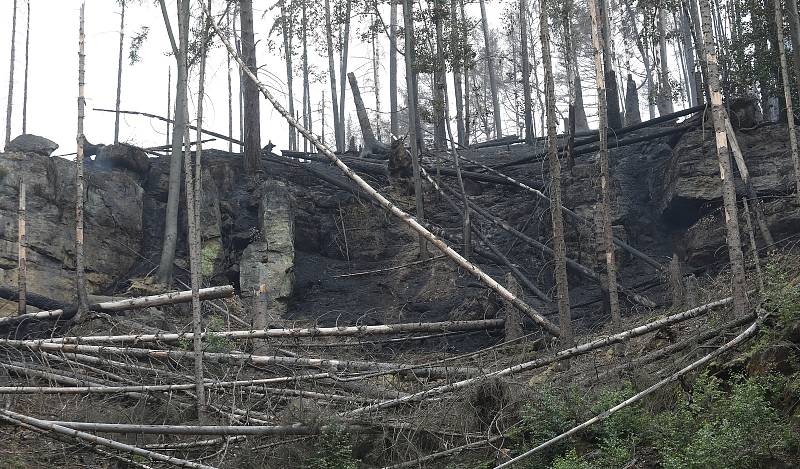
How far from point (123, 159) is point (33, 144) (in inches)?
82.1

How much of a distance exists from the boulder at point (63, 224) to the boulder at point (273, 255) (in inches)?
115

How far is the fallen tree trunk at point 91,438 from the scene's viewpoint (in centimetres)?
884

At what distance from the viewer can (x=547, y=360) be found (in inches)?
427

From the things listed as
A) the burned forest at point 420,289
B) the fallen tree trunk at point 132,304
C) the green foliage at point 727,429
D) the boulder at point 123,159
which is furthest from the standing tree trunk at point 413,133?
the green foliage at point 727,429

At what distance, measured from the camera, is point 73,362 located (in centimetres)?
1106

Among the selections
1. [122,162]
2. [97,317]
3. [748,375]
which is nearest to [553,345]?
[748,375]

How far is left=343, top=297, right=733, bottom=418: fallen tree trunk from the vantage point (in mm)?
10036

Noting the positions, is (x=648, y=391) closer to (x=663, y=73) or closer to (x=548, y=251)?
(x=548, y=251)

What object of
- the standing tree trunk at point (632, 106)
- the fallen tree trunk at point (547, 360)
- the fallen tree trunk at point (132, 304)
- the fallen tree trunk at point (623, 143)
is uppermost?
the standing tree trunk at point (632, 106)

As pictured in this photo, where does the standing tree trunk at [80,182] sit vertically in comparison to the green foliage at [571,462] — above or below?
above

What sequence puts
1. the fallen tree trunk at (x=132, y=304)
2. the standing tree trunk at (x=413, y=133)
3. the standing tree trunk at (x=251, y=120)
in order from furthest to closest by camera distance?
1. the standing tree trunk at (x=251, y=120)
2. the standing tree trunk at (x=413, y=133)
3. the fallen tree trunk at (x=132, y=304)

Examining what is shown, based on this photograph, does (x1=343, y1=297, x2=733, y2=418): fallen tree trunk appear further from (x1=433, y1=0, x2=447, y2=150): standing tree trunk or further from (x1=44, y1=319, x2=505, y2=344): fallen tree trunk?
(x1=433, y1=0, x2=447, y2=150): standing tree trunk

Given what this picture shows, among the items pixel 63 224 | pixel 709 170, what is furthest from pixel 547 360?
pixel 63 224

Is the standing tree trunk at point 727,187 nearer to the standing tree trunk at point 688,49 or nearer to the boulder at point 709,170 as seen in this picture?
the boulder at point 709,170
